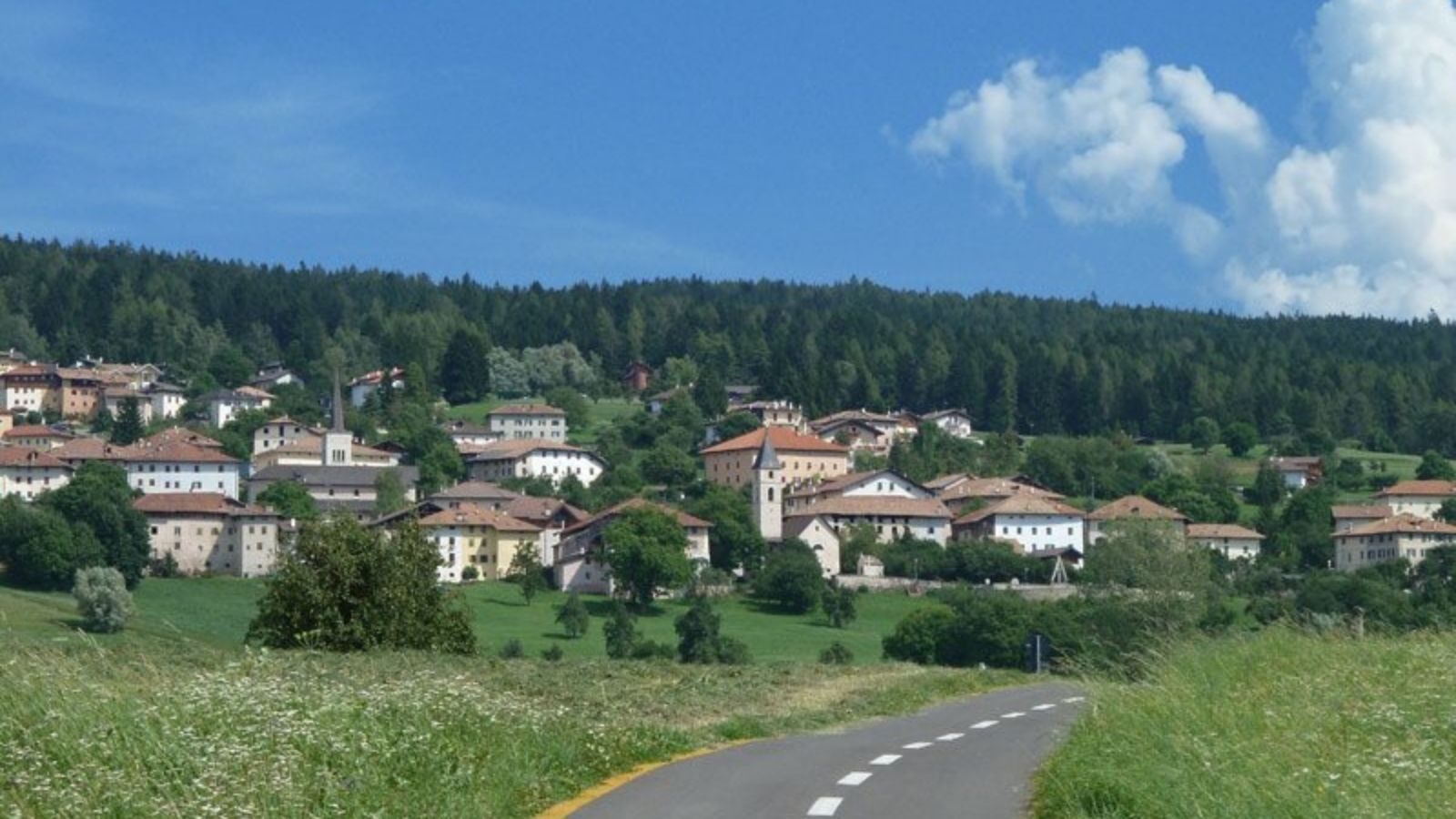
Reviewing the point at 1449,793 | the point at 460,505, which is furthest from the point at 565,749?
the point at 460,505

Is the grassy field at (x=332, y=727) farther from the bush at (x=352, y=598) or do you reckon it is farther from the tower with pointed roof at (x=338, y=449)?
the tower with pointed roof at (x=338, y=449)

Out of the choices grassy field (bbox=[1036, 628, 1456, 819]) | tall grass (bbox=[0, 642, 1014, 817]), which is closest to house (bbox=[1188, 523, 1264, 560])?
tall grass (bbox=[0, 642, 1014, 817])

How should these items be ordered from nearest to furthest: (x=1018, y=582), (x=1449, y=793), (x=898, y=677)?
(x=1449, y=793)
(x=898, y=677)
(x=1018, y=582)

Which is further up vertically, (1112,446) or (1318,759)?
(1112,446)

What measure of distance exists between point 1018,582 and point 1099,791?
361 feet

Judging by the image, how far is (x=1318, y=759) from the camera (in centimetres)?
994

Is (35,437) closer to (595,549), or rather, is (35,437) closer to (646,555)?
(595,549)

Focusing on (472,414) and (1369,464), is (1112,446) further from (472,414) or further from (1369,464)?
(472,414)

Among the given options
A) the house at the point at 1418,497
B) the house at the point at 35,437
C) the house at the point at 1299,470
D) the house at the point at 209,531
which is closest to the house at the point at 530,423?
the house at the point at 35,437

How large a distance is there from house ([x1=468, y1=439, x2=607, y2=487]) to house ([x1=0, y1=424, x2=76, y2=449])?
118 ft

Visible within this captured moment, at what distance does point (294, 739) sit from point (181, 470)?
Result: 14671cm

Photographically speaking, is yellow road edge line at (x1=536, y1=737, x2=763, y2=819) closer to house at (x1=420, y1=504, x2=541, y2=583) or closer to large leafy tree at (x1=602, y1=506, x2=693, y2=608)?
large leafy tree at (x1=602, y1=506, x2=693, y2=608)

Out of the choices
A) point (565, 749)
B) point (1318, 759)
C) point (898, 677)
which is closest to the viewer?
point (1318, 759)

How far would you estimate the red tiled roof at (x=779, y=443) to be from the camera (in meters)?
162
